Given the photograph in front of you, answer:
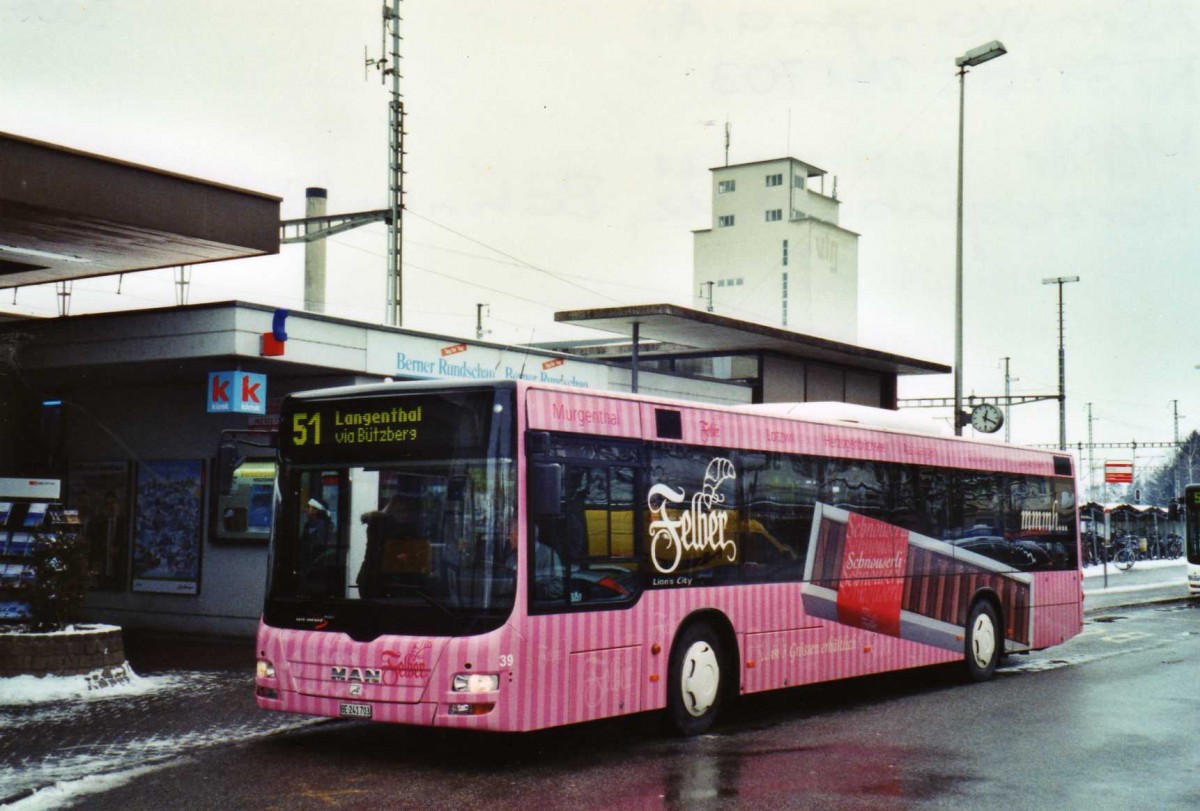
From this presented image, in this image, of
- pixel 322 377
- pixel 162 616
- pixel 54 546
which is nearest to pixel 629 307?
pixel 322 377

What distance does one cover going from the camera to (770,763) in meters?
9.91

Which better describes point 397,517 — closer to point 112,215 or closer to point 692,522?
point 692,522

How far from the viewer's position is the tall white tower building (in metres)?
91.4

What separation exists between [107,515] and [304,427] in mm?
11540

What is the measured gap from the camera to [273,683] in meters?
10.0

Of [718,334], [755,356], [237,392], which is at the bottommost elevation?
[237,392]

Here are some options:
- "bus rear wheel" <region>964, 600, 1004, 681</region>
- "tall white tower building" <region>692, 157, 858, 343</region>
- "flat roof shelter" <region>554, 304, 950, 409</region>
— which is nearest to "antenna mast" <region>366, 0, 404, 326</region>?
"flat roof shelter" <region>554, 304, 950, 409</region>

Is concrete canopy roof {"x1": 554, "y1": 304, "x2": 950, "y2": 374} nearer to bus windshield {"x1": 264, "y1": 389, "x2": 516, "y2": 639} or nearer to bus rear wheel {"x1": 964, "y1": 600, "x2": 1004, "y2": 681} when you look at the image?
bus rear wheel {"x1": 964, "y1": 600, "x2": 1004, "y2": 681}

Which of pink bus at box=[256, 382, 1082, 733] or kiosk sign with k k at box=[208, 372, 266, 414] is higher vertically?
kiosk sign with k k at box=[208, 372, 266, 414]

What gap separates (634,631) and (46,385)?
1406 centimetres

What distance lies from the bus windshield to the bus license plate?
51cm

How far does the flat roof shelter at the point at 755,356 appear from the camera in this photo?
24109mm

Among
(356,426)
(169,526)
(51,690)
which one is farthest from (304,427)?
(169,526)

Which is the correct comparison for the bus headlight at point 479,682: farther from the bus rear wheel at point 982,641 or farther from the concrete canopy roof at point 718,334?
the concrete canopy roof at point 718,334
